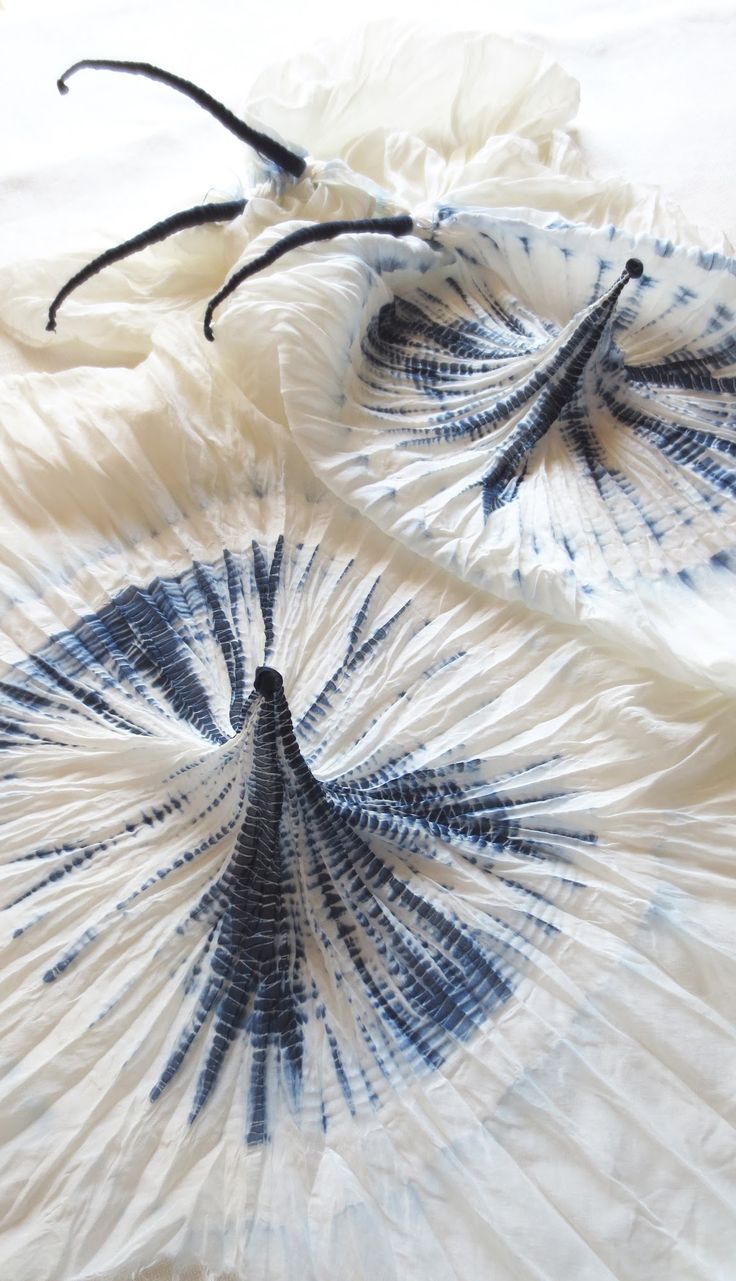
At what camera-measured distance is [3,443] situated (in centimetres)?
76

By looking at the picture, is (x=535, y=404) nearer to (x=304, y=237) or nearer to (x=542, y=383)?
(x=542, y=383)

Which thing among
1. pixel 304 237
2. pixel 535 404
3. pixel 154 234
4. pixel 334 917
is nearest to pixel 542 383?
pixel 535 404

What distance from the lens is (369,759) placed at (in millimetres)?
627

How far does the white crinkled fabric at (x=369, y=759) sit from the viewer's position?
0.49 meters

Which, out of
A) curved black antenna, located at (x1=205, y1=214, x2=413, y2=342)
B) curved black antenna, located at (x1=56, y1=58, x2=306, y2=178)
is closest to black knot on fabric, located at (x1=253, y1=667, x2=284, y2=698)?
curved black antenna, located at (x1=205, y1=214, x2=413, y2=342)

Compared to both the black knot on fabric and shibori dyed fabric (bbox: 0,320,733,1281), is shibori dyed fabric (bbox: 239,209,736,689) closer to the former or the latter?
shibori dyed fabric (bbox: 0,320,733,1281)

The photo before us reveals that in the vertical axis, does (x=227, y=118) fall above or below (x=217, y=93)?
below

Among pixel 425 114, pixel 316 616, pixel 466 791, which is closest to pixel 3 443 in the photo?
pixel 316 616

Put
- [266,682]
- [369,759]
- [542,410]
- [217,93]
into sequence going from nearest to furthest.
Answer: [266,682]
[369,759]
[542,410]
[217,93]

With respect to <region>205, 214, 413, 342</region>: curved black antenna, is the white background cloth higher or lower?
higher

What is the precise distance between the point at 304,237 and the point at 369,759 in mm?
427

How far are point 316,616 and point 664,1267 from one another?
16.0 inches

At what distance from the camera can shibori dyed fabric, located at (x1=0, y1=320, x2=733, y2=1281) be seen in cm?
48

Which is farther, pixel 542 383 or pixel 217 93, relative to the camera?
pixel 217 93
